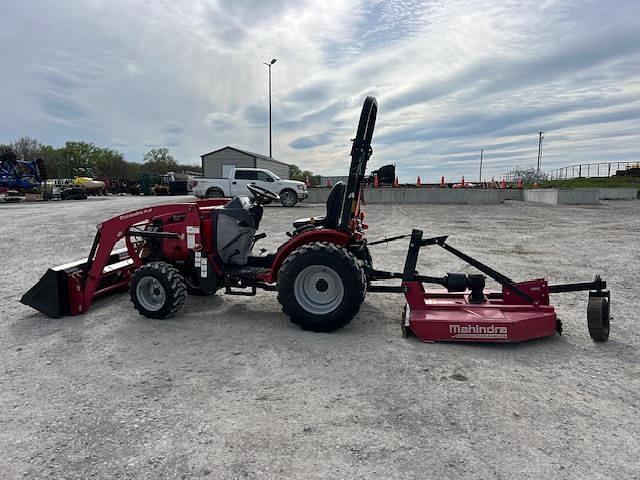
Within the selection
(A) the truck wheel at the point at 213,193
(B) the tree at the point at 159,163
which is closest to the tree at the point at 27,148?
(B) the tree at the point at 159,163

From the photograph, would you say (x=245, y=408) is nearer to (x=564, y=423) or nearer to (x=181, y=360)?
(x=181, y=360)

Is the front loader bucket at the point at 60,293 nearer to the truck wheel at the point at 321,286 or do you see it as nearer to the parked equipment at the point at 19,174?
the truck wheel at the point at 321,286

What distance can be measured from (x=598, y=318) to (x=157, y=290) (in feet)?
14.7

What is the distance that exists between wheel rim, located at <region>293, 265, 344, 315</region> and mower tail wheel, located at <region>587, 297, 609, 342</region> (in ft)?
7.66

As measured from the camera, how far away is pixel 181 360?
143 inches

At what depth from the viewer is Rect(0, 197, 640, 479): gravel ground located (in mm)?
2320

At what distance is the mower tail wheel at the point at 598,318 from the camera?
385 centimetres

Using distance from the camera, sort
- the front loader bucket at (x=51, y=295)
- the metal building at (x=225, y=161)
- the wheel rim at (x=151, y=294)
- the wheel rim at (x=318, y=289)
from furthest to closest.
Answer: the metal building at (x=225, y=161)
the front loader bucket at (x=51, y=295)
the wheel rim at (x=151, y=294)
the wheel rim at (x=318, y=289)

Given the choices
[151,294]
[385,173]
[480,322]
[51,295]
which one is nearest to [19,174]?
[51,295]

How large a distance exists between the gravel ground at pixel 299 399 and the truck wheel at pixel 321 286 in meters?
0.21

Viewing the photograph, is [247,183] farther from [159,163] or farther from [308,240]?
[159,163]

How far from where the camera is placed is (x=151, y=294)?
4723 millimetres

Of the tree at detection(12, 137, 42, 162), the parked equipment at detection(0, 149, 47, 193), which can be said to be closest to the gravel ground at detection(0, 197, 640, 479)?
the parked equipment at detection(0, 149, 47, 193)

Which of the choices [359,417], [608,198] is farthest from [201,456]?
[608,198]
